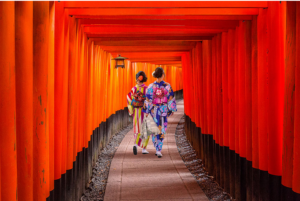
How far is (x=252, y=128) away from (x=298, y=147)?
141 centimetres

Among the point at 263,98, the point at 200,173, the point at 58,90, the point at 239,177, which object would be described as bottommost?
the point at 200,173

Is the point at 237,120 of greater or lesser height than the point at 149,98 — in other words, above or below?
below

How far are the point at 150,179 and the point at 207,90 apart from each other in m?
2.17

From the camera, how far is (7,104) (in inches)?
79.4

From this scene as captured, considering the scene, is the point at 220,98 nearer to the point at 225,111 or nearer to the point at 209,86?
the point at 225,111

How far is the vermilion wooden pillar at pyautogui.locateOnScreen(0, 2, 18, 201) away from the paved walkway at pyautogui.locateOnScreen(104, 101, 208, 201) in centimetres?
341

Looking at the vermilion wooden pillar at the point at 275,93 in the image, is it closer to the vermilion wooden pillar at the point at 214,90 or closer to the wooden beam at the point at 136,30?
the wooden beam at the point at 136,30

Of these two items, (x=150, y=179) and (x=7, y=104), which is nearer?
(x=7, y=104)

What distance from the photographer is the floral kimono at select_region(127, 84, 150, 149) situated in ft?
27.6

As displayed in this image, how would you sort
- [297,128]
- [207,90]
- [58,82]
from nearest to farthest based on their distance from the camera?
[297,128] → [58,82] → [207,90]

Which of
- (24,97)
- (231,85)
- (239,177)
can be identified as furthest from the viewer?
(231,85)

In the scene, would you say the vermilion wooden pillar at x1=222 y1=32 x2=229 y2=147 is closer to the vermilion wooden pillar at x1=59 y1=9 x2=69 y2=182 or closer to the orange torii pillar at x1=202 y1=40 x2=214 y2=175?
the orange torii pillar at x1=202 y1=40 x2=214 y2=175

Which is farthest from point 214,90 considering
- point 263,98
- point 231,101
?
point 263,98

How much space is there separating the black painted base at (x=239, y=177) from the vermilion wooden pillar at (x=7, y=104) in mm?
2324
